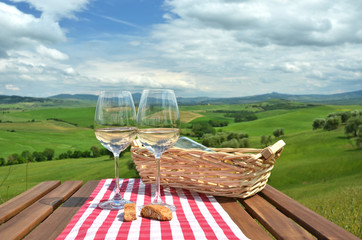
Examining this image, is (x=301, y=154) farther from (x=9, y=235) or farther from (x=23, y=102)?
(x=23, y=102)

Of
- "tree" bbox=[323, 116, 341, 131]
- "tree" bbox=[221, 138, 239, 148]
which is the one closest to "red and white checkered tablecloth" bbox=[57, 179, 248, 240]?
"tree" bbox=[221, 138, 239, 148]

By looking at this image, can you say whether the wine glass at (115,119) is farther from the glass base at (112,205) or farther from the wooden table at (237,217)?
the wooden table at (237,217)

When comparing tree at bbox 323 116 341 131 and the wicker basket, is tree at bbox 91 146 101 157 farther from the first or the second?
the wicker basket

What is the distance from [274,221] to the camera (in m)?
1.66

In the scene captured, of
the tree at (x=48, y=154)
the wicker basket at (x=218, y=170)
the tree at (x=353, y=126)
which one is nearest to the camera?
the wicker basket at (x=218, y=170)

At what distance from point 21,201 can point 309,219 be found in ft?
6.32

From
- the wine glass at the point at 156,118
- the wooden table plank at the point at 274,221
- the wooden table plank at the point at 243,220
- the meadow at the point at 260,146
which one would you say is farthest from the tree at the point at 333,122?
the wine glass at the point at 156,118

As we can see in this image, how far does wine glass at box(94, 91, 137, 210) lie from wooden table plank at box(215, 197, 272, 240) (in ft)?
2.21

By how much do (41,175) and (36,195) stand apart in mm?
37144

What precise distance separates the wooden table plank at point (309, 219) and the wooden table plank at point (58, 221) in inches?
51.8

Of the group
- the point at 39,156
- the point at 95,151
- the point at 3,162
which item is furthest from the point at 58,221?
the point at 39,156

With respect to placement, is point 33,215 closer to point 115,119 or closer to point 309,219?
point 115,119

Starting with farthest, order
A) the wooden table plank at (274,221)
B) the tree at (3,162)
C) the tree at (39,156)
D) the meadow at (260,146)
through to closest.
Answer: the tree at (39,156)
the tree at (3,162)
the meadow at (260,146)
the wooden table plank at (274,221)

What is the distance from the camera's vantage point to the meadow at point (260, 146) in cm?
1930
